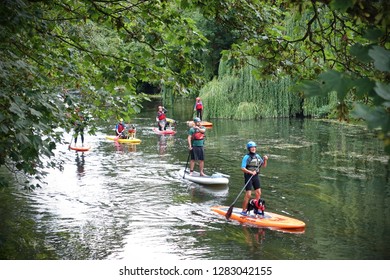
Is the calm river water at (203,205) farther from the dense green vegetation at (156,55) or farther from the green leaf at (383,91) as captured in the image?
the green leaf at (383,91)

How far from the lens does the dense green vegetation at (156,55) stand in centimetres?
336

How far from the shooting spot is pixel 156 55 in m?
7.64

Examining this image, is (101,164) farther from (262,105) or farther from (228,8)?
(262,105)

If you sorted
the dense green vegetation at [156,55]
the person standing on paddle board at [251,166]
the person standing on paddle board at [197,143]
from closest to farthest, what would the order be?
1. the dense green vegetation at [156,55]
2. the person standing on paddle board at [251,166]
3. the person standing on paddle board at [197,143]

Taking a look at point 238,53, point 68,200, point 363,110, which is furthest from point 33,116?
point 68,200

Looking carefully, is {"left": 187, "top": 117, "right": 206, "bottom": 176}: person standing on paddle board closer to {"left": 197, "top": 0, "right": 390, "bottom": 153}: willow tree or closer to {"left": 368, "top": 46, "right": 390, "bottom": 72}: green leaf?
{"left": 197, "top": 0, "right": 390, "bottom": 153}: willow tree

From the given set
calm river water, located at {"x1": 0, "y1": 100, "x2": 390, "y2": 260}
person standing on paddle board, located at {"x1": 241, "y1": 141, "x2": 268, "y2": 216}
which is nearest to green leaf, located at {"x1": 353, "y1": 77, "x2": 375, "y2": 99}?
calm river water, located at {"x1": 0, "y1": 100, "x2": 390, "y2": 260}

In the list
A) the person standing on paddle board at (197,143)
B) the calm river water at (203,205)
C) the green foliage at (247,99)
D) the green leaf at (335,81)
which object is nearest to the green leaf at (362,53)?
the green leaf at (335,81)

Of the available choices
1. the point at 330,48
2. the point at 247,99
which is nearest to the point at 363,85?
the point at 330,48

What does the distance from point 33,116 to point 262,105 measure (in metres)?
26.7

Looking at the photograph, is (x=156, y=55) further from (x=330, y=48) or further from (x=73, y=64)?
(x=330, y=48)

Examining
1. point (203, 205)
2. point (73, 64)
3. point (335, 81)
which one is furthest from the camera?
point (203, 205)

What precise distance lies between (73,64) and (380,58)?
775 cm

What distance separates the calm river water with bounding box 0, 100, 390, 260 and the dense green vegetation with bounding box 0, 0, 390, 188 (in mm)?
2094
